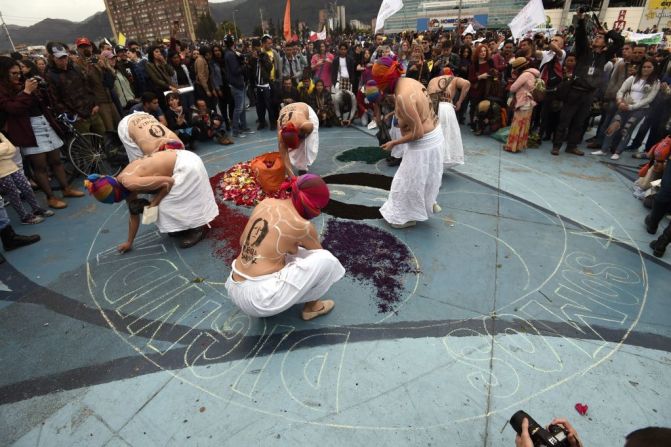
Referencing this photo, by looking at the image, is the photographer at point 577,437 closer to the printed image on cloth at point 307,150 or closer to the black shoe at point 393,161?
→ the printed image on cloth at point 307,150

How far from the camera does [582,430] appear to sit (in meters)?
2.05

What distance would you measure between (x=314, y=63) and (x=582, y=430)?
969 cm

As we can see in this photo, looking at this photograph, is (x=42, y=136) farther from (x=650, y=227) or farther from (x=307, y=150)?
(x=650, y=227)

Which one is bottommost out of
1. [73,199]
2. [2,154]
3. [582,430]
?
[582,430]

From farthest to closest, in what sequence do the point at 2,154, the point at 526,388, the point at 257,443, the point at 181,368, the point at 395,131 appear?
the point at 395,131 → the point at 2,154 → the point at 181,368 → the point at 526,388 → the point at 257,443

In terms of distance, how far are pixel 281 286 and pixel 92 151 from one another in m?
5.19

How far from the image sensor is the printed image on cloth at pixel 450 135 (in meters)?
5.08

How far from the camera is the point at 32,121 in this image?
4.54 meters

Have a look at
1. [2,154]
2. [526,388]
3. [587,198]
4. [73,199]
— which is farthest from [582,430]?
[73,199]

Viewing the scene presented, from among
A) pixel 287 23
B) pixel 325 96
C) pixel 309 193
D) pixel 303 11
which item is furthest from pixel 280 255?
pixel 303 11

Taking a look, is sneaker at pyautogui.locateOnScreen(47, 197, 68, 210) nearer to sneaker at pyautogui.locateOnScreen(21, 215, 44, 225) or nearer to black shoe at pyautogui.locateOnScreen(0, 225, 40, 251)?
sneaker at pyautogui.locateOnScreen(21, 215, 44, 225)

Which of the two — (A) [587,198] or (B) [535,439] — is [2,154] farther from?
(A) [587,198]

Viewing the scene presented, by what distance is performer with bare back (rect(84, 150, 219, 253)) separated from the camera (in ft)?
11.1

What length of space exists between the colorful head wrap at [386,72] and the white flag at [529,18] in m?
5.93
